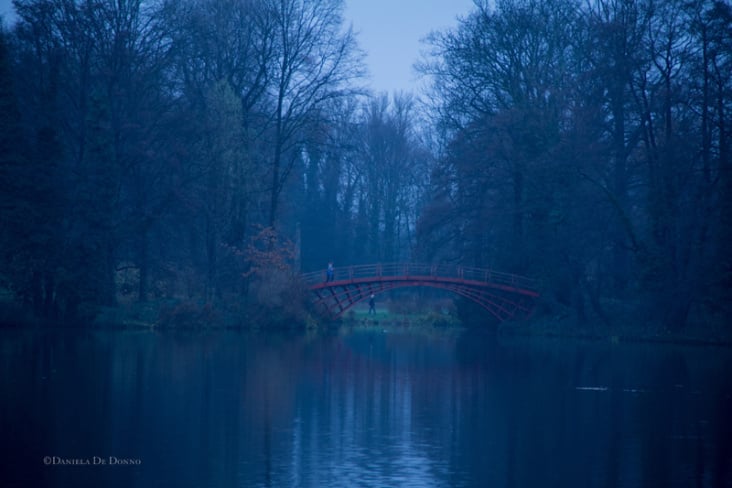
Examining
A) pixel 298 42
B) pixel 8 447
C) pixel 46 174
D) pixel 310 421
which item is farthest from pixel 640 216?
pixel 8 447

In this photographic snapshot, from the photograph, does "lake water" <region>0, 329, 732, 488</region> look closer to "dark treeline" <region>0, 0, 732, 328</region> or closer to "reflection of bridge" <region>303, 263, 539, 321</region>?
"dark treeline" <region>0, 0, 732, 328</region>

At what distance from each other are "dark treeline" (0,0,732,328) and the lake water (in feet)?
32.1

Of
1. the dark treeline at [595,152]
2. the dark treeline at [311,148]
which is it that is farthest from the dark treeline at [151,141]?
the dark treeline at [595,152]

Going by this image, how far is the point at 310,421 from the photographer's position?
17281 mm

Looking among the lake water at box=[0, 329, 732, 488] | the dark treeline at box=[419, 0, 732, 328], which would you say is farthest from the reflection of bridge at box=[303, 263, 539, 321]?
the lake water at box=[0, 329, 732, 488]

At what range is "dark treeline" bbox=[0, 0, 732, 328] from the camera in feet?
128

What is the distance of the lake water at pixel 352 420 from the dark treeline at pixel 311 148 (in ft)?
32.1

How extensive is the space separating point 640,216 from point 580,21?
1034 centimetres

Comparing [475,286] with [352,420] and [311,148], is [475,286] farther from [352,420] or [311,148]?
[352,420]

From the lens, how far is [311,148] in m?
48.6

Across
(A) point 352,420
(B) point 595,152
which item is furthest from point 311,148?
(A) point 352,420

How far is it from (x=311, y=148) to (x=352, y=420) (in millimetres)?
32291

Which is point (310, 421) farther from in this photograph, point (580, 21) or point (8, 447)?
point (580, 21)

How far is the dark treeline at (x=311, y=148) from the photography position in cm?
3897
